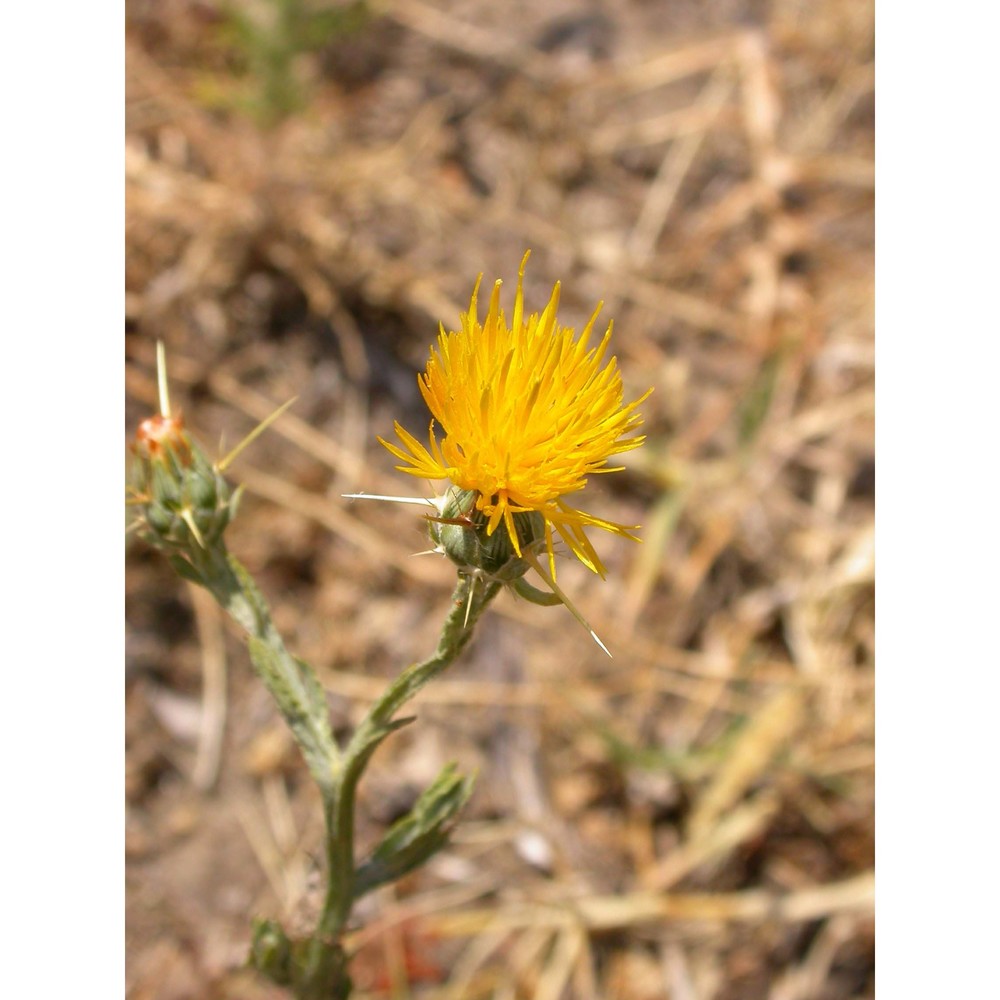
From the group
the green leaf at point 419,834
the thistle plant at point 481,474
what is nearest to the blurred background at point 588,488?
the green leaf at point 419,834

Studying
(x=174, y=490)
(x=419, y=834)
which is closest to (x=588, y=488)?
(x=419, y=834)

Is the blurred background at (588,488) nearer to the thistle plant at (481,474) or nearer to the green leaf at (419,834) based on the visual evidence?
the green leaf at (419,834)

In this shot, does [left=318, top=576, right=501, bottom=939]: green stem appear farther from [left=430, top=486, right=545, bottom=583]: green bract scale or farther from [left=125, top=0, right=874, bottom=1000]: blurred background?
[left=125, top=0, right=874, bottom=1000]: blurred background

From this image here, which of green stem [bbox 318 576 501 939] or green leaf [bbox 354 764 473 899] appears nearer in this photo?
green stem [bbox 318 576 501 939]

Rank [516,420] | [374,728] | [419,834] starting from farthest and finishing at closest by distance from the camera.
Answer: [419,834] → [374,728] → [516,420]

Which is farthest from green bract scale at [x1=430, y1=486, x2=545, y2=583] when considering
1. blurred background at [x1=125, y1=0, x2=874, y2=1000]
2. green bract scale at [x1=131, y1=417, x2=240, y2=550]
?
blurred background at [x1=125, y1=0, x2=874, y2=1000]

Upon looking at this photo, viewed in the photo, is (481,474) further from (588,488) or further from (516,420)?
(588,488)
